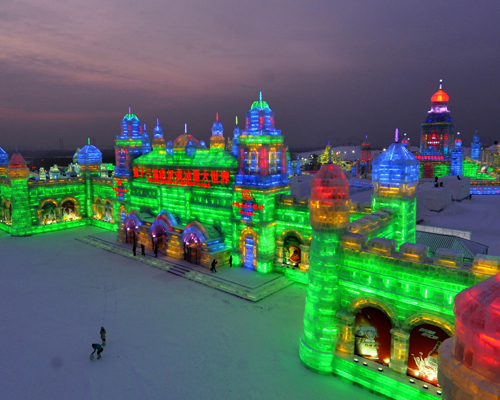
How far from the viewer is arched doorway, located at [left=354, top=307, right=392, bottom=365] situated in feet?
41.6

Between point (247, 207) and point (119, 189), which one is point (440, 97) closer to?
point (247, 207)

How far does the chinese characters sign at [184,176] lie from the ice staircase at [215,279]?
635 cm

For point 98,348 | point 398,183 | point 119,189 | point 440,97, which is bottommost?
point 98,348

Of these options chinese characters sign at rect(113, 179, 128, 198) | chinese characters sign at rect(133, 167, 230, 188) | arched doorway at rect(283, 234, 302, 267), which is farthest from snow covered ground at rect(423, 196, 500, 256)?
chinese characters sign at rect(113, 179, 128, 198)

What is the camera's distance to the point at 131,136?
32.8 metres

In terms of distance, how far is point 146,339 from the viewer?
632 inches

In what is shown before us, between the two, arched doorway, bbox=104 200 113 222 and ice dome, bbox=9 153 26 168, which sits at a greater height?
ice dome, bbox=9 153 26 168

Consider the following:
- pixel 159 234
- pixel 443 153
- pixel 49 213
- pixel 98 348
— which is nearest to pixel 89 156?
pixel 49 213

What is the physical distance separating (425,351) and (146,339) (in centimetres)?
1188

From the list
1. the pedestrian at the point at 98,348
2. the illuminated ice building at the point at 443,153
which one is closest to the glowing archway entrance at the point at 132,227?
the pedestrian at the point at 98,348

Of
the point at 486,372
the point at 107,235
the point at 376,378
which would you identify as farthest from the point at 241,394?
the point at 107,235

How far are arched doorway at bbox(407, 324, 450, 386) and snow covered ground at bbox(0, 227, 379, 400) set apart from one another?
189cm

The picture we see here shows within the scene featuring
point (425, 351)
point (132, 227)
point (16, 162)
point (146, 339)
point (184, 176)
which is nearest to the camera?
point (425, 351)

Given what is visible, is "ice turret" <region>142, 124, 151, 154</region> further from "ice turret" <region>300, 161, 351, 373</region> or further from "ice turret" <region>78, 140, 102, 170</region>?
"ice turret" <region>300, 161, 351, 373</region>
